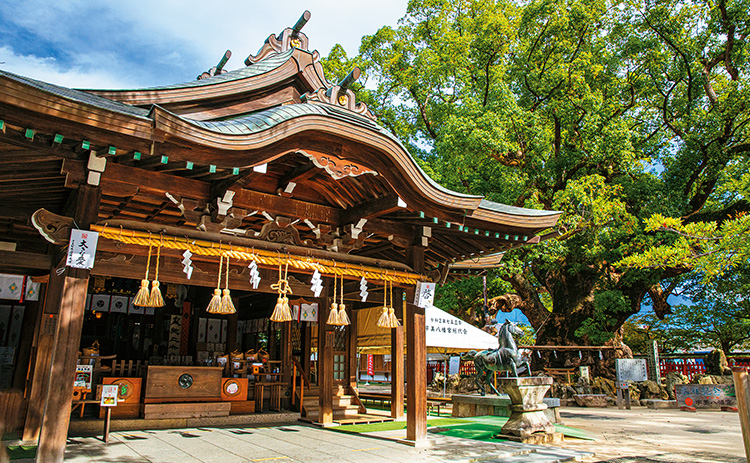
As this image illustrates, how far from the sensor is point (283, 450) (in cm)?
710

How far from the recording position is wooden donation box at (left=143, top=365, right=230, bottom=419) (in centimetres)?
955

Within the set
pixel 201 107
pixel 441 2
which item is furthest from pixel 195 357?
pixel 441 2

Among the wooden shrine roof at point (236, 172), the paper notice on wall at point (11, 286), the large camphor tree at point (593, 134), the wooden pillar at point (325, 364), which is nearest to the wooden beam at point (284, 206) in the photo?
the wooden shrine roof at point (236, 172)

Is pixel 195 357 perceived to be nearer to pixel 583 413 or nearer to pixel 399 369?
pixel 399 369

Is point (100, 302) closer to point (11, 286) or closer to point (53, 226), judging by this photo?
point (11, 286)

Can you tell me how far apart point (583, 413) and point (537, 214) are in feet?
30.8

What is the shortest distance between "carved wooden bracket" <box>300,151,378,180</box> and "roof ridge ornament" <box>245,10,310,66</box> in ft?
21.2

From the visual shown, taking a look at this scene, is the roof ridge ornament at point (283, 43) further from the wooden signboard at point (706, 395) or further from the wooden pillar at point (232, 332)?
the wooden signboard at point (706, 395)

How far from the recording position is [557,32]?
19.5m

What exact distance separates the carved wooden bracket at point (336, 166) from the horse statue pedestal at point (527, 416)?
477 cm

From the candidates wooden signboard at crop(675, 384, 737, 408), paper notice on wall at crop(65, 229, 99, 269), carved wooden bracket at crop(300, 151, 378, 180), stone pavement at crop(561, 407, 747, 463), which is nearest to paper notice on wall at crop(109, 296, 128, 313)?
paper notice on wall at crop(65, 229, 99, 269)

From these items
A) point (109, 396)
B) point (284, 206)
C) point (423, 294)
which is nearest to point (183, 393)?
point (109, 396)

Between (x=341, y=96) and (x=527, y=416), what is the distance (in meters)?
6.27

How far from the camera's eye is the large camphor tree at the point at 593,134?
16656 millimetres
